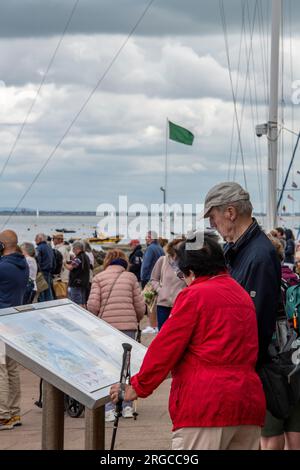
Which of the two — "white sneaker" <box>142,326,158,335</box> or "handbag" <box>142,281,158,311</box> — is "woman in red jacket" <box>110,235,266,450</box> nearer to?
"handbag" <box>142,281,158,311</box>

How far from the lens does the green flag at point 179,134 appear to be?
29.9m

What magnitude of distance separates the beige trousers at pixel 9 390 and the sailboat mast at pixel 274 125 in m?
13.1

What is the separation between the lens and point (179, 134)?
30.1m

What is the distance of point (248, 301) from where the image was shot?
15.8ft

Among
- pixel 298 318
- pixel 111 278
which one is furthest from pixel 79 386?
pixel 111 278

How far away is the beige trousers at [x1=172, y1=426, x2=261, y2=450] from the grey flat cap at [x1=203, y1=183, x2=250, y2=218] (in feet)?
4.39

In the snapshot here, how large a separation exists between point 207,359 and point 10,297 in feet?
18.1

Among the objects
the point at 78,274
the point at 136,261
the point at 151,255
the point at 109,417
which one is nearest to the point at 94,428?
the point at 109,417

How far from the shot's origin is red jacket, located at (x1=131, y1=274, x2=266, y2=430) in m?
4.60

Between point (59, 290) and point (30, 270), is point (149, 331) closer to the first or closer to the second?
point (30, 270)

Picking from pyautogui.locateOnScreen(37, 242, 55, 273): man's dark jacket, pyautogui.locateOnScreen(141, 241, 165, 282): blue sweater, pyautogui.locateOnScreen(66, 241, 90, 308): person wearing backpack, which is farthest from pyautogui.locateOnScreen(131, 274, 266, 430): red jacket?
pyautogui.locateOnScreen(37, 242, 55, 273): man's dark jacket

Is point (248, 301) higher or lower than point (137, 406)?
higher
